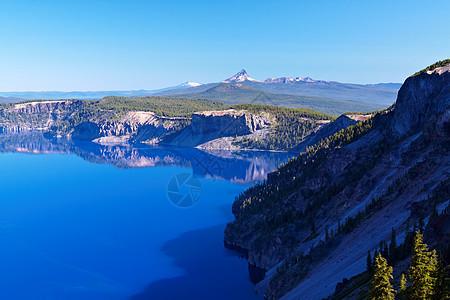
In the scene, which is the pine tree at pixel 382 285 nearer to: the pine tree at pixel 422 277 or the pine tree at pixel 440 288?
the pine tree at pixel 422 277

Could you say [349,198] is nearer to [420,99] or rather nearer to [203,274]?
[420,99]

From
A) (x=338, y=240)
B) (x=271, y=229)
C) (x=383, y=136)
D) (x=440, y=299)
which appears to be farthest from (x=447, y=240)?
(x=383, y=136)

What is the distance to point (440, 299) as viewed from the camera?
91.9 ft

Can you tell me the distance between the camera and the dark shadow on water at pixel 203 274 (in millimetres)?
76812

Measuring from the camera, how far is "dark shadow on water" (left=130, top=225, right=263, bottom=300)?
7681cm

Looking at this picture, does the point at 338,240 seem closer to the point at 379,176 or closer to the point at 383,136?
the point at 379,176

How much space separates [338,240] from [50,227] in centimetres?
9508

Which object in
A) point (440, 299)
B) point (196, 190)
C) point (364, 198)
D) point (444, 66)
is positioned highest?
point (444, 66)

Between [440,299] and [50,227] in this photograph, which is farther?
[50,227]
